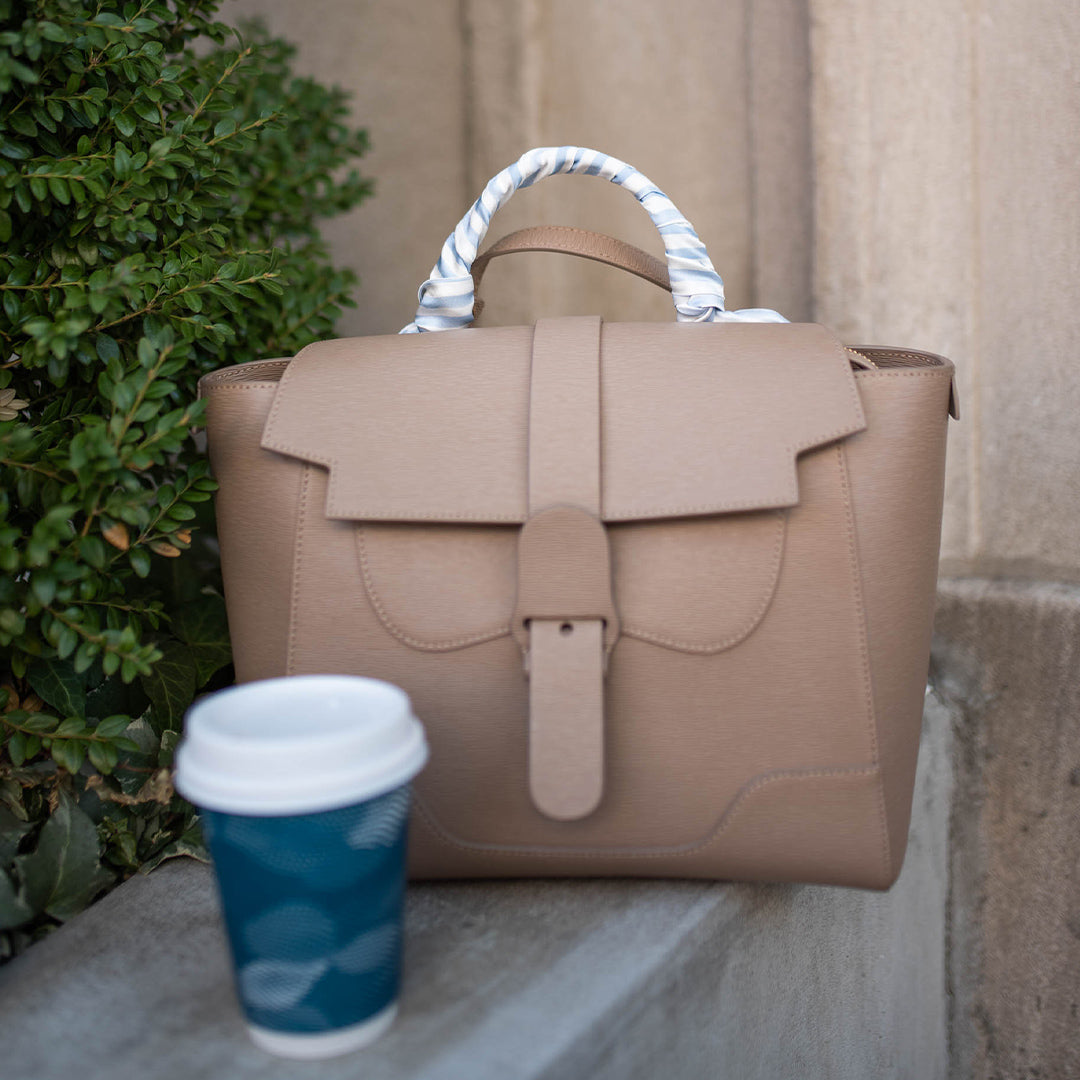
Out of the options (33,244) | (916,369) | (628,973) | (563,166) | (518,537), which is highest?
(563,166)

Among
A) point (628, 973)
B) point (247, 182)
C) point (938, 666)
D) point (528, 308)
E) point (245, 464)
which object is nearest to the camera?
point (628, 973)

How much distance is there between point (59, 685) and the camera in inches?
41.8

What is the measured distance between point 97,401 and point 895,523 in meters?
0.84

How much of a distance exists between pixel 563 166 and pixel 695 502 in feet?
1.58

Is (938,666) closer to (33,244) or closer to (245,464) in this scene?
(245,464)

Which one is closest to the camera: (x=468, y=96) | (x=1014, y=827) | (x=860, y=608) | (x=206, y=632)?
(x=860, y=608)

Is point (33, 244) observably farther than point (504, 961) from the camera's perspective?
Yes

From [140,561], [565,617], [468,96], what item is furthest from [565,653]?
[468,96]

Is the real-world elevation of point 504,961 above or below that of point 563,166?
below

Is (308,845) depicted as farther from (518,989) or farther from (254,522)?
(254,522)

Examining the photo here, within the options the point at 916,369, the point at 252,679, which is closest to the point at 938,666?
the point at 916,369

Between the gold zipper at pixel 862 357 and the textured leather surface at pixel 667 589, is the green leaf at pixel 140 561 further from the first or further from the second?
the gold zipper at pixel 862 357

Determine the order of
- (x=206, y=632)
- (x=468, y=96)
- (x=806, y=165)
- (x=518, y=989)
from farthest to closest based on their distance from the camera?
(x=468, y=96) → (x=806, y=165) → (x=206, y=632) → (x=518, y=989)

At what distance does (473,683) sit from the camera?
927 mm
